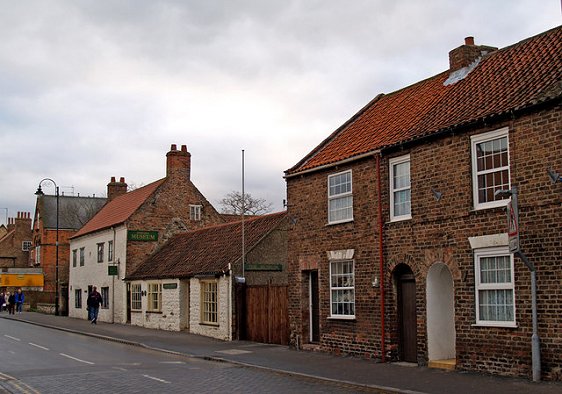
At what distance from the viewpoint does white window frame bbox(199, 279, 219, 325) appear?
92.8 feet

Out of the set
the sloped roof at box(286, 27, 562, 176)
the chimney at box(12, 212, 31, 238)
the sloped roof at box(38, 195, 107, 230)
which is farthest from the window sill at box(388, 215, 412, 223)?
the chimney at box(12, 212, 31, 238)

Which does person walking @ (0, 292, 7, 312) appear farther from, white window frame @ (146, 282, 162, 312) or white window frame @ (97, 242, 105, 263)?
white window frame @ (146, 282, 162, 312)

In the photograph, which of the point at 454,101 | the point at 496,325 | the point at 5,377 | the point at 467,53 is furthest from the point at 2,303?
the point at 496,325

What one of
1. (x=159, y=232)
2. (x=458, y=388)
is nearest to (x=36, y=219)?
(x=159, y=232)

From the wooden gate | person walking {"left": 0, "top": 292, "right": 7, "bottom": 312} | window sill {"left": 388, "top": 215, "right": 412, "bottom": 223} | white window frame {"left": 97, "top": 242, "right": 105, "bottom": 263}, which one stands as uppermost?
window sill {"left": 388, "top": 215, "right": 412, "bottom": 223}

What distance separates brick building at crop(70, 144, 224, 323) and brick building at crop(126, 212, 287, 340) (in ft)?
6.74

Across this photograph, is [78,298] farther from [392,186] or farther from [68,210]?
[392,186]

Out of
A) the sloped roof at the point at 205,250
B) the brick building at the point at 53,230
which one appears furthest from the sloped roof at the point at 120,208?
the brick building at the point at 53,230

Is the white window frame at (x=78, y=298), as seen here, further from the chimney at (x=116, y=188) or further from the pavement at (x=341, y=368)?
the pavement at (x=341, y=368)

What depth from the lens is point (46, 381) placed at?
15.4m

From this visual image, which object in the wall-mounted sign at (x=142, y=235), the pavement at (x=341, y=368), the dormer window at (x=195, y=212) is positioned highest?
the dormer window at (x=195, y=212)

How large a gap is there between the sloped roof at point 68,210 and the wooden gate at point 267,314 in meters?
48.6

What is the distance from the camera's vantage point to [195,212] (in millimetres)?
40188

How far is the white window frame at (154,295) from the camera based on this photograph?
34031 mm
